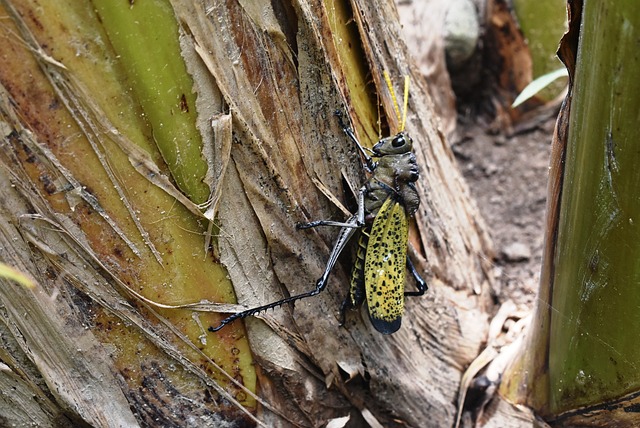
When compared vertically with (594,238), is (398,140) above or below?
above

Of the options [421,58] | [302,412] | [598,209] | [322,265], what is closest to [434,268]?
[322,265]

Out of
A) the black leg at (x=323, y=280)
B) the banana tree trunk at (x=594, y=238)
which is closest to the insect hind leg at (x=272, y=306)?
the black leg at (x=323, y=280)

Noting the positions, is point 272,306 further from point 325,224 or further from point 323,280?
point 325,224

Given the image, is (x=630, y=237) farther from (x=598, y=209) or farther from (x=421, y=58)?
(x=421, y=58)

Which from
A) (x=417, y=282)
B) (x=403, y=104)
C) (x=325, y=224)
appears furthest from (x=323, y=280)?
(x=403, y=104)

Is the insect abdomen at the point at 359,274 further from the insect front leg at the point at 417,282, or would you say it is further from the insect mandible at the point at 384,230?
the insect front leg at the point at 417,282

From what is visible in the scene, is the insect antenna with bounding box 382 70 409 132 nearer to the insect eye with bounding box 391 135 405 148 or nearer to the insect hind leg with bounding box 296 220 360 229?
the insect eye with bounding box 391 135 405 148
